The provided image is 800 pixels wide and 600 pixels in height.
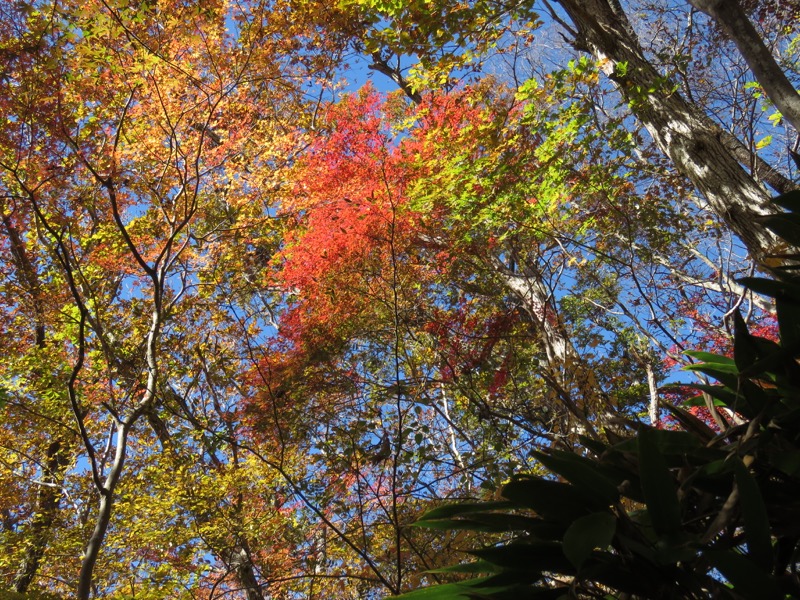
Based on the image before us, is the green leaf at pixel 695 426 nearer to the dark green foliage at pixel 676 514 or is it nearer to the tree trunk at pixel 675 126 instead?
the dark green foliage at pixel 676 514

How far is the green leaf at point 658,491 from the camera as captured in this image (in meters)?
0.79

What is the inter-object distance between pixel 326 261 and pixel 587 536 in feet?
28.4

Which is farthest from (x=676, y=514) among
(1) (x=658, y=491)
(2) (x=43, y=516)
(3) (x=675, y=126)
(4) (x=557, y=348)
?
(2) (x=43, y=516)

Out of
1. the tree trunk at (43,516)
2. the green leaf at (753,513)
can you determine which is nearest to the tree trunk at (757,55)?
the green leaf at (753,513)

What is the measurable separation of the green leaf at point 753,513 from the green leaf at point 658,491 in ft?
0.26

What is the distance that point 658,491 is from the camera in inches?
31.5

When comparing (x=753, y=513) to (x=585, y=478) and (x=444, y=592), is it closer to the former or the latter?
(x=585, y=478)

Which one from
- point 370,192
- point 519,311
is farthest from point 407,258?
point 519,311

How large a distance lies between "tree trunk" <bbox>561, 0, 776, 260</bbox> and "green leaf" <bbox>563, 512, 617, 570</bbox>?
3872 mm

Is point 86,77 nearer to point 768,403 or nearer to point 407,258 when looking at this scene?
point 407,258

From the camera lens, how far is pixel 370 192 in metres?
9.43

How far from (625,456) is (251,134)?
10.0 m

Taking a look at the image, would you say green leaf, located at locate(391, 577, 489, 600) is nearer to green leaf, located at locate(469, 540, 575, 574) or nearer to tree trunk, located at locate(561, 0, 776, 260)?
green leaf, located at locate(469, 540, 575, 574)

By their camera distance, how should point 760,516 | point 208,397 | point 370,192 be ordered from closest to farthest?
point 760,516
point 208,397
point 370,192
